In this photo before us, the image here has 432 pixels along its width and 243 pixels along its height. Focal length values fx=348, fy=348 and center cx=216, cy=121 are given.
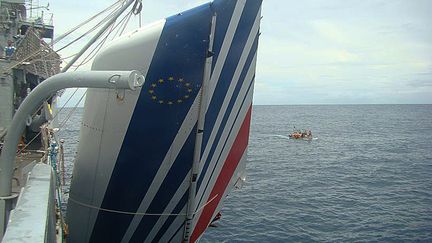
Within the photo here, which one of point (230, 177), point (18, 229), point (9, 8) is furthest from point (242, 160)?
point (9, 8)

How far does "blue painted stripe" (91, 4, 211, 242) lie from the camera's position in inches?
286

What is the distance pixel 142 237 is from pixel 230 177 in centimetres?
285

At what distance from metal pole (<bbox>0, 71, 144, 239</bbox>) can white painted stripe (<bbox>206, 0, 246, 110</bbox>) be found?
3607mm

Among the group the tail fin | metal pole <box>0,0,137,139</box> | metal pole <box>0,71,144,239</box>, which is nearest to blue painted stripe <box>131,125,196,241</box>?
the tail fin

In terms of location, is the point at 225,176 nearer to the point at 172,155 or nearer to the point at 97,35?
the point at 172,155

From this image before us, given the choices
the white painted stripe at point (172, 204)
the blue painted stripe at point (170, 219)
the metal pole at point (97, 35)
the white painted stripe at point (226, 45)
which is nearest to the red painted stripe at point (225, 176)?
the blue painted stripe at point (170, 219)

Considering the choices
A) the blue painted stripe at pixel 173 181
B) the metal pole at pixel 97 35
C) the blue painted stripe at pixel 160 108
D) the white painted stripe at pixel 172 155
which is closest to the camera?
the blue painted stripe at pixel 160 108

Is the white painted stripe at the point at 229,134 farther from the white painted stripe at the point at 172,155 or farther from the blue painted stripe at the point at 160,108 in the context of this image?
the blue painted stripe at the point at 160,108

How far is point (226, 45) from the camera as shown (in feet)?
25.8

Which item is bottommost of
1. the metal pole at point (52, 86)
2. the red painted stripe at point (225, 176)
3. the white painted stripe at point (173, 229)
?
the white painted stripe at point (173, 229)

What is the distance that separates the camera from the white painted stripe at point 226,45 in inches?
306

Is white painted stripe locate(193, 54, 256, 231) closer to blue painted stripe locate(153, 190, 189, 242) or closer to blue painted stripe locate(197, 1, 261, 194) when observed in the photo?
blue painted stripe locate(197, 1, 261, 194)

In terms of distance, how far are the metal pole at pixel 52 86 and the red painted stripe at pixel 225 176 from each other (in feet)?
17.3

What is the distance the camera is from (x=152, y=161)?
25.9 feet
